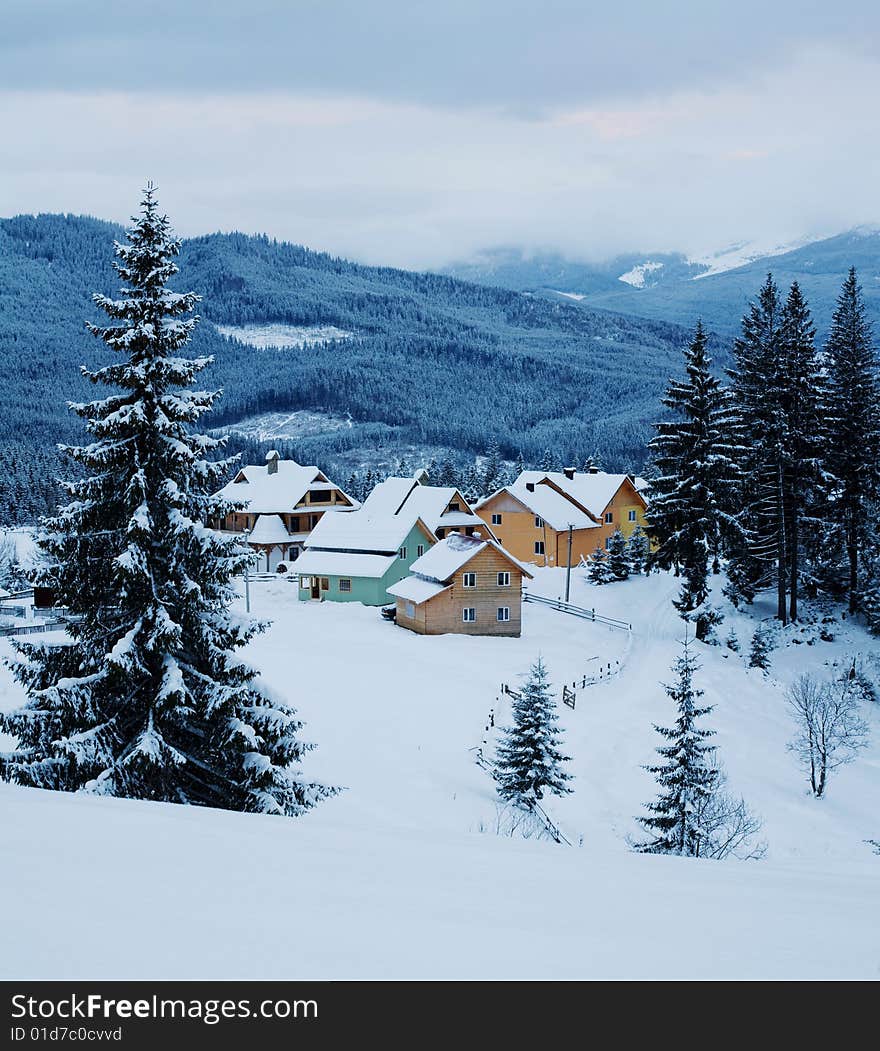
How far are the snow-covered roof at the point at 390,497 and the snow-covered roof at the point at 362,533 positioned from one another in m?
2.16

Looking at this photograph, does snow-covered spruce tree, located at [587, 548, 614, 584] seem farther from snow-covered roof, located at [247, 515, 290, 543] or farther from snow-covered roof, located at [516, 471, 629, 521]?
snow-covered roof, located at [247, 515, 290, 543]

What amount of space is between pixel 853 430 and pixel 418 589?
886 inches

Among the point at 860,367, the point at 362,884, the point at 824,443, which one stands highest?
the point at 860,367

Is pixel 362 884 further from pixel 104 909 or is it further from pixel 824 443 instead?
pixel 824 443

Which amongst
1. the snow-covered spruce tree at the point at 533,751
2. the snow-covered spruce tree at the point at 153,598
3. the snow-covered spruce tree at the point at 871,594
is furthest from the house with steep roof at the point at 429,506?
the snow-covered spruce tree at the point at 153,598

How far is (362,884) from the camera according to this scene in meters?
5.27

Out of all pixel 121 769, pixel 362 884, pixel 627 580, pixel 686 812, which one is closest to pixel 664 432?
pixel 627 580

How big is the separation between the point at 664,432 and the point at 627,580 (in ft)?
56.2

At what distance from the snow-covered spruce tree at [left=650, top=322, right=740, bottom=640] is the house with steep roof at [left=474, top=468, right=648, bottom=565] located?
24.1m

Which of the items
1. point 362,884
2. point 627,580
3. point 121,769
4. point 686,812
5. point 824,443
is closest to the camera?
point 362,884

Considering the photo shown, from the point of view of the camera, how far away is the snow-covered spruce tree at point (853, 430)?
1505 inches
